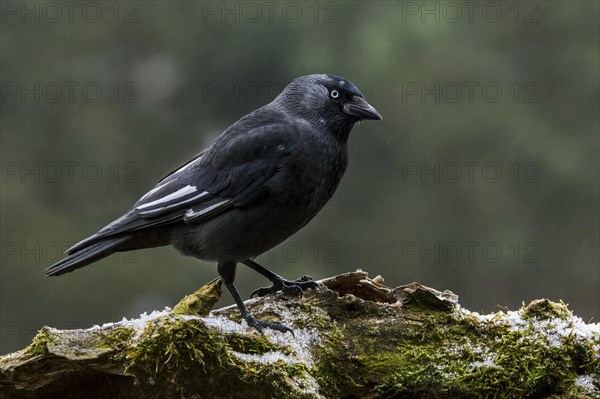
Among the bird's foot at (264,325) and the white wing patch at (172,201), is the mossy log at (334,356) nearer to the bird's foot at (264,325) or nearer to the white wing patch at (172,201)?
the bird's foot at (264,325)

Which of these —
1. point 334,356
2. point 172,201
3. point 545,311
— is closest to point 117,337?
point 334,356

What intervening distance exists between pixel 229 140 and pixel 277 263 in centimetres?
570

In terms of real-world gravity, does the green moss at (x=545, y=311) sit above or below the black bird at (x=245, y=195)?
below

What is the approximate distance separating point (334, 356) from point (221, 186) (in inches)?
50.6

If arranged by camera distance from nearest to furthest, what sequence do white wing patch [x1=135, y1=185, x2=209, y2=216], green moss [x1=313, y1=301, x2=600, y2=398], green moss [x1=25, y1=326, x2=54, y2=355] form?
green moss [x1=25, y1=326, x2=54, y2=355] → green moss [x1=313, y1=301, x2=600, y2=398] → white wing patch [x1=135, y1=185, x2=209, y2=216]

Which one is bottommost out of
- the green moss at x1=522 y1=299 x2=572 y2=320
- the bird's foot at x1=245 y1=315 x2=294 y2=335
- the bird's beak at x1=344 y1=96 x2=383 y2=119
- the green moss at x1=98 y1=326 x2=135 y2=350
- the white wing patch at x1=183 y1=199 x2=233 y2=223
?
the bird's foot at x1=245 y1=315 x2=294 y2=335

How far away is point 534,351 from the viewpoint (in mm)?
3602

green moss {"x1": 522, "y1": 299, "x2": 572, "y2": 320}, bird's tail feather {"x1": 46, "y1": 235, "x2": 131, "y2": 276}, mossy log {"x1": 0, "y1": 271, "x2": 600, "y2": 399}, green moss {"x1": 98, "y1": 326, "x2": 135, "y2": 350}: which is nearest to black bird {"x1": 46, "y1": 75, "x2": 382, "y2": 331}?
bird's tail feather {"x1": 46, "y1": 235, "x2": 131, "y2": 276}

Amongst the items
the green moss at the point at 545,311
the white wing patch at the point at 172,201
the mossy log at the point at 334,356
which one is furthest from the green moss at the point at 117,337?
the green moss at the point at 545,311

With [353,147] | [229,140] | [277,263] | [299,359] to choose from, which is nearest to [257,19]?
[353,147]

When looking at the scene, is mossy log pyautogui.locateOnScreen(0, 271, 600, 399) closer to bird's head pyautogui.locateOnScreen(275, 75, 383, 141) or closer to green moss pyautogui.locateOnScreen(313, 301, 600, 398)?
green moss pyautogui.locateOnScreen(313, 301, 600, 398)

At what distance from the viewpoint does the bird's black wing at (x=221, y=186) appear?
176 inches

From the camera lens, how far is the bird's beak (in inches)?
185

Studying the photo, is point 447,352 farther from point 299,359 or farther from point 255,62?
point 255,62
